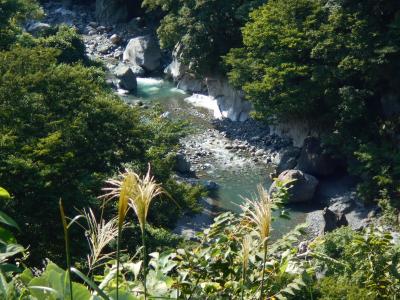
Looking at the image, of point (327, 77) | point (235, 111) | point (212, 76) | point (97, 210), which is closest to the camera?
point (97, 210)

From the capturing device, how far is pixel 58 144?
1375cm

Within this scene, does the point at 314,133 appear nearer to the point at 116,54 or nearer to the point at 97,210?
the point at 97,210

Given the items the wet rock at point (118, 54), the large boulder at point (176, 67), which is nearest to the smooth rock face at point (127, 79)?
the large boulder at point (176, 67)

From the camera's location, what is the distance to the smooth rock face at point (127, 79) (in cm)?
3088

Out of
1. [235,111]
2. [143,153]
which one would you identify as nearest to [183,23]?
[235,111]

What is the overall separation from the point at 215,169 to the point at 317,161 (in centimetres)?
368

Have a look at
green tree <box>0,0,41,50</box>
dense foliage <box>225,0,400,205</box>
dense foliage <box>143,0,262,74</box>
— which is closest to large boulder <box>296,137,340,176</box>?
dense foliage <box>225,0,400,205</box>

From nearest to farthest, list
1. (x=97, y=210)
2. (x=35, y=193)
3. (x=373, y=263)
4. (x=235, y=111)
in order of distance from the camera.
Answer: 1. (x=373, y=263)
2. (x=35, y=193)
3. (x=97, y=210)
4. (x=235, y=111)

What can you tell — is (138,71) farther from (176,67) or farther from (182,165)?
(182,165)

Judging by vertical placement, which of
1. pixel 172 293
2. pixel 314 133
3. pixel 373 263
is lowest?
pixel 314 133

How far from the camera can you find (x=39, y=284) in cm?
285

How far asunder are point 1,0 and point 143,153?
10.5 m

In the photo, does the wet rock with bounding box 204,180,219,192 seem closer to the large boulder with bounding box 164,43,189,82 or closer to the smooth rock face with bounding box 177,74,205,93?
the smooth rock face with bounding box 177,74,205,93

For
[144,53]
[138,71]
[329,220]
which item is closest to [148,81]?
[138,71]
